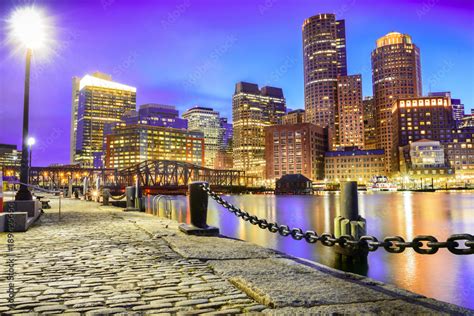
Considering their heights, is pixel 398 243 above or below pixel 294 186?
above

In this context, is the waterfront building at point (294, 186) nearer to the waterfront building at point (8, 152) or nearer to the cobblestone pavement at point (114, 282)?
the waterfront building at point (8, 152)

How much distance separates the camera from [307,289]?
4.88 meters

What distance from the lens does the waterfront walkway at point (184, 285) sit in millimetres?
4234

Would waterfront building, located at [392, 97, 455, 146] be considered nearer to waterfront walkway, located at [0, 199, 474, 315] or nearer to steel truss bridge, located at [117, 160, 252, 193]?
steel truss bridge, located at [117, 160, 252, 193]

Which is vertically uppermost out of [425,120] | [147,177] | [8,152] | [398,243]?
[425,120]

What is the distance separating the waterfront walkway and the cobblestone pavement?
0.01m

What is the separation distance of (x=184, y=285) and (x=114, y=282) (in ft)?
3.40

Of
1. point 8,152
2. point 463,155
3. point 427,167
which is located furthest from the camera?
point 463,155

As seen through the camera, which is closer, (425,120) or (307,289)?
(307,289)

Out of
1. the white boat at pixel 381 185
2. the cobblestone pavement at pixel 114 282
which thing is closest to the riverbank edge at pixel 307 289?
the cobblestone pavement at pixel 114 282

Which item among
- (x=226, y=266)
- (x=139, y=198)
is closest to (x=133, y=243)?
(x=226, y=266)

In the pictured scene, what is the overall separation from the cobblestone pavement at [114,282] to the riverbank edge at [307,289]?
231 millimetres

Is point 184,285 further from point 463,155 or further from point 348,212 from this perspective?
point 463,155

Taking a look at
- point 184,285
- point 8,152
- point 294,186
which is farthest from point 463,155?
point 8,152
